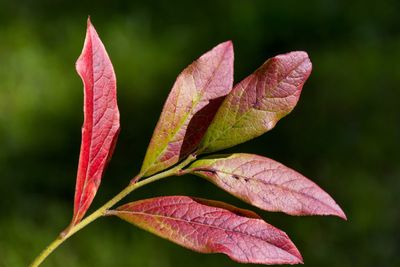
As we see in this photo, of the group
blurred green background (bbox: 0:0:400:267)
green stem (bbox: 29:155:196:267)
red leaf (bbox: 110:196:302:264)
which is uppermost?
green stem (bbox: 29:155:196:267)

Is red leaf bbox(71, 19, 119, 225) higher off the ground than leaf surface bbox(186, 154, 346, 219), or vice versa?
red leaf bbox(71, 19, 119, 225)

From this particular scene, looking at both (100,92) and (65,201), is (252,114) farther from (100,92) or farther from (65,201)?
(65,201)

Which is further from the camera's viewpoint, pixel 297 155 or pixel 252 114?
pixel 297 155

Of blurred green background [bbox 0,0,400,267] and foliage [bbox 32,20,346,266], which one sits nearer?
foliage [bbox 32,20,346,266]

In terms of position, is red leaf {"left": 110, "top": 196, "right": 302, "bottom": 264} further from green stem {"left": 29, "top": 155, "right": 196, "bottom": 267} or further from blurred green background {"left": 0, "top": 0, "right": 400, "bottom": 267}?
blurred green background {"left": 0, "top": 0, "right": 400, "bottom": 267}

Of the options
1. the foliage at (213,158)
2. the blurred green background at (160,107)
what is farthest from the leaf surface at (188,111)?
the blurred green background at (160,107)

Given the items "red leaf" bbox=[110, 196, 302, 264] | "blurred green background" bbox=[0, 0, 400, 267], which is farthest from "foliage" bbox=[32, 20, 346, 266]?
"blurred green background" bbox=[0, 0, 400, 267]

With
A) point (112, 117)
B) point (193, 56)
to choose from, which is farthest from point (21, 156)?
point (112, 117)
